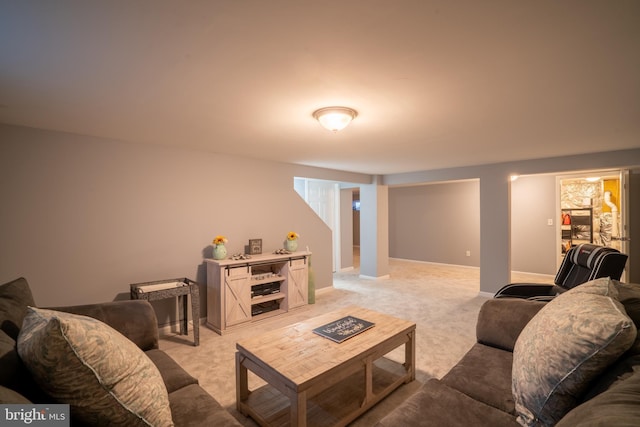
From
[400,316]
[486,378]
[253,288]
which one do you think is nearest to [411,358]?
[486,378]

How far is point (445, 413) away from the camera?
4.31 feet

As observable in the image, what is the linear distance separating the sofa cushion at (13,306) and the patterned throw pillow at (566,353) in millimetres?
2180

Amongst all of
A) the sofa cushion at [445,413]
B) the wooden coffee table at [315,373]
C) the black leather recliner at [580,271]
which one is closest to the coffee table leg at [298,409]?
the wooden coffee table at [315,373]

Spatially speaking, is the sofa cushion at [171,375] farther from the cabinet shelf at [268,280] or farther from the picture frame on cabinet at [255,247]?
the picture frame on cabinet at [255,247]

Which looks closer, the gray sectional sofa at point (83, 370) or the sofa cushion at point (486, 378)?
the gray sectional sofa at point (83, 370)

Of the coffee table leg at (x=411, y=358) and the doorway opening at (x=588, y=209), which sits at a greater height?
the doorway opening at (x=588, y=209)

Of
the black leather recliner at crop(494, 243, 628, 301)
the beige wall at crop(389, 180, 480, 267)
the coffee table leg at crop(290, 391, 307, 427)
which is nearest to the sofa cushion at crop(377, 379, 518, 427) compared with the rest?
the coffee table leg at crop(290, 391, 307, 427)

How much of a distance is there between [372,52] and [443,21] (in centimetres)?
35

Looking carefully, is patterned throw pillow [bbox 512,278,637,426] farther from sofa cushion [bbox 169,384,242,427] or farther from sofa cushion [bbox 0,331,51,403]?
sofa cushion [bbox 0,331,51,403]

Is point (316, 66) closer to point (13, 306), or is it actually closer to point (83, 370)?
point (83, 370)

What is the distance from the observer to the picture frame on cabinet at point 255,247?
4141 mm

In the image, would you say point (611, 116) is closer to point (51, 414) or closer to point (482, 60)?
point (482, 60)

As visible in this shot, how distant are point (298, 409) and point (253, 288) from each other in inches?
102

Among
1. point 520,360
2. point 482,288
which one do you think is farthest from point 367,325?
point 482,288
